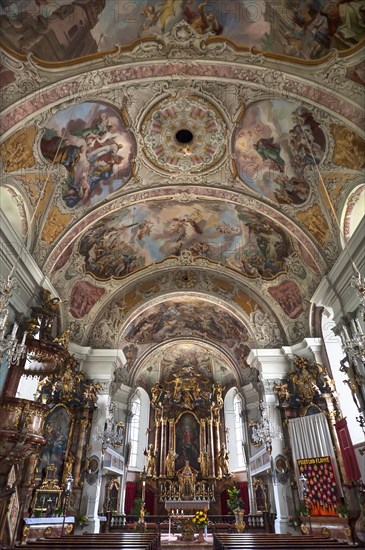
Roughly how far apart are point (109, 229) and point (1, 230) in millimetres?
5258

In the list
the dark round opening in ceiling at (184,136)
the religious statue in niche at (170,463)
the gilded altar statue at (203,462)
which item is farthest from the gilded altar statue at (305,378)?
the religious statue in niche at (170,463)

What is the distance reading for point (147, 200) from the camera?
12492 mm

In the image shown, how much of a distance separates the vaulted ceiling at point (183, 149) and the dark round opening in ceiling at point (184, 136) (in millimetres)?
61

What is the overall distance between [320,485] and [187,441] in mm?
10481

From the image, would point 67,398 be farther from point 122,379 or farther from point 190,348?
point 190,348

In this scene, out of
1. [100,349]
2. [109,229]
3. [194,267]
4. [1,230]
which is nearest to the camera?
[1,230]

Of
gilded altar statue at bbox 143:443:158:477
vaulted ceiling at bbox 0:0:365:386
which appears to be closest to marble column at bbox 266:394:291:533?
vaulted ceiling at bbox 0:0:365:386

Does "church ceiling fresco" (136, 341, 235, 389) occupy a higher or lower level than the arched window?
higher

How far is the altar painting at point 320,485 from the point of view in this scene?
429 inches

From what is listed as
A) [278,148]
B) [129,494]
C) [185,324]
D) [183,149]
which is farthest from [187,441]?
[278,148]

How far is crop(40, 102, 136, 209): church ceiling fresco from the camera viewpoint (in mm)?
9555

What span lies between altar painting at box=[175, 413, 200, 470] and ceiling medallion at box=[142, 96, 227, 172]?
15633mm

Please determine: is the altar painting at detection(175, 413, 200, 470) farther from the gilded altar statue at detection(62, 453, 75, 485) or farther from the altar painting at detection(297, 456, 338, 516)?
the altar painting at detection(297, 456, 338, 516)

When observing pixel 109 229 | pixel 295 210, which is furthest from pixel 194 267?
pixel 295 210
